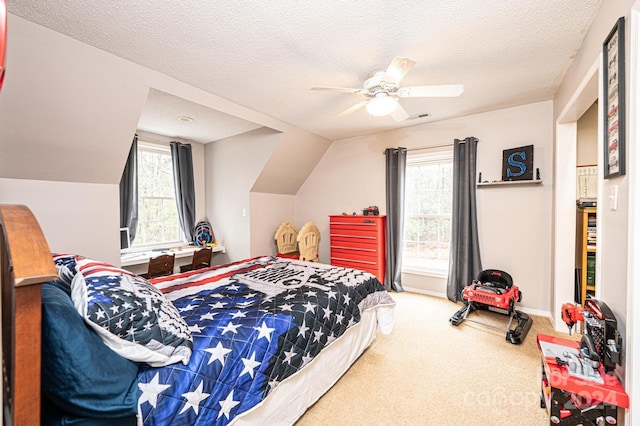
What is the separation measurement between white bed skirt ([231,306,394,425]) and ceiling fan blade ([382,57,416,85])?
193 centimetres

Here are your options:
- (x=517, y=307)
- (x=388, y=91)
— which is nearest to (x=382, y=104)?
(x=388, y=91)

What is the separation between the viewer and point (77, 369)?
91cm

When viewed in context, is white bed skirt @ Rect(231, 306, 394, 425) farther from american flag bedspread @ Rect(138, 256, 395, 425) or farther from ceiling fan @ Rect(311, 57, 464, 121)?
ceiling fan @ Rect(311, 57, 464, 121)

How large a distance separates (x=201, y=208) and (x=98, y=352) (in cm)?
418

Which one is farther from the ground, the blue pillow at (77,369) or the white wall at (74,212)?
the white wall at (74,212)

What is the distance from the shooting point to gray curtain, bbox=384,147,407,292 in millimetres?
4043

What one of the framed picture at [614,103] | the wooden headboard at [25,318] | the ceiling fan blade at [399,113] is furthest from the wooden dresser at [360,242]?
the wooden headboard at [25,318]

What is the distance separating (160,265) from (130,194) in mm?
1220

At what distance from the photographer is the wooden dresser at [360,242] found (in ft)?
13.3

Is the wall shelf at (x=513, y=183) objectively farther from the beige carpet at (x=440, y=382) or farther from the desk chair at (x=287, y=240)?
the desk chair at (x=287, y=240)

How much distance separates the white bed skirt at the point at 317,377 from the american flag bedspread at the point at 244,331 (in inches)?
3.3

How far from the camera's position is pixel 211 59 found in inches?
88.9

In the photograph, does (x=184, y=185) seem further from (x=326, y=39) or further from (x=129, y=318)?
(x=129, y=318)

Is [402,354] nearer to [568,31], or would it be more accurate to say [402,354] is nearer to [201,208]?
[568,31]
